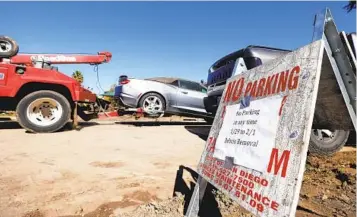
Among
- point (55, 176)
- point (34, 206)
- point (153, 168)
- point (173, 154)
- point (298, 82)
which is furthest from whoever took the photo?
point (173, 154)

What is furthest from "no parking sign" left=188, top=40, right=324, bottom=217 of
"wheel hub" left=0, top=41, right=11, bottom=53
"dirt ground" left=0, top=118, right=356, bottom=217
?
"wheel hub" left=0, top=41, right=11, bottom=53

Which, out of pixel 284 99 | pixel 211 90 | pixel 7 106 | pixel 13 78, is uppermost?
pixel 13 78

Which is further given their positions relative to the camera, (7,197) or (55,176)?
(55,176)

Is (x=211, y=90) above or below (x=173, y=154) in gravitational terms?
above

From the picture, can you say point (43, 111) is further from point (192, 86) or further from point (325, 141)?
point (325, 141)

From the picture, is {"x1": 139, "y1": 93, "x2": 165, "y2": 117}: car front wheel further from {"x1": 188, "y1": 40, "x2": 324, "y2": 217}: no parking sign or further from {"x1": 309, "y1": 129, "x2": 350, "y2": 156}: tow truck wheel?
{"x1": 188, "y1": 40, "x2": 324, "y2": 217}: no parking sign

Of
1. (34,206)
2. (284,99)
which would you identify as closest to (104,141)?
(34,206)

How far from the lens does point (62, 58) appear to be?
8.65 metres

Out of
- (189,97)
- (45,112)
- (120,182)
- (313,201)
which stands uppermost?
(189,97)

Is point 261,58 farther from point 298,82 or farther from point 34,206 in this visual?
point 34,206

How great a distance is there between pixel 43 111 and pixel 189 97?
4197mm

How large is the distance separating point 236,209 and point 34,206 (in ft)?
5.65

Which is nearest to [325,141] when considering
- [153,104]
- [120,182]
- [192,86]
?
[120,182]

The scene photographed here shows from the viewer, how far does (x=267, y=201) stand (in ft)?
4.76
